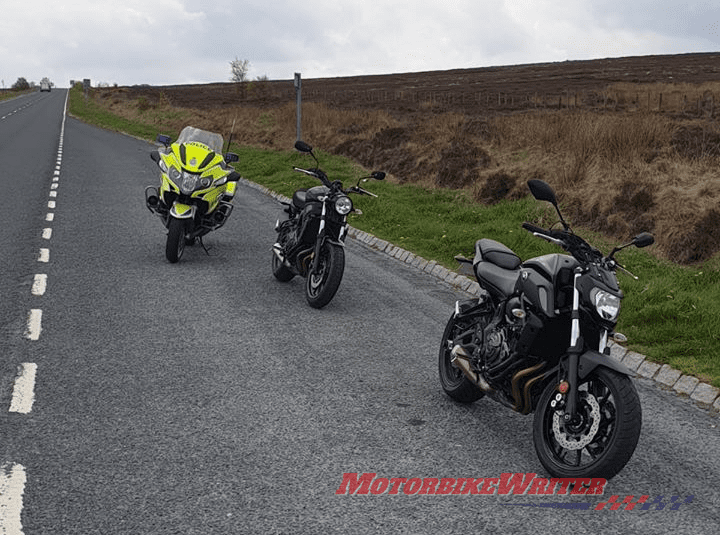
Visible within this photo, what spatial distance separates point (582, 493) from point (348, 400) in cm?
195

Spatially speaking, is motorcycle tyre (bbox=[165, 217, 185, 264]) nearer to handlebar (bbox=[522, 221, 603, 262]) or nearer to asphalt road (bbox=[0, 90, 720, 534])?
asphalt road (bbox=[0, 90, 720, 534])

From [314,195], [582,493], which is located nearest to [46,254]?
[314,195]

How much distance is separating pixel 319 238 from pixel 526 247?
4.15m

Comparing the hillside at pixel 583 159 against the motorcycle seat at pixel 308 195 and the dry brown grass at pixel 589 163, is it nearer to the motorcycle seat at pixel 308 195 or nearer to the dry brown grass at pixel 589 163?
the dry brown grass at pixel 589 163

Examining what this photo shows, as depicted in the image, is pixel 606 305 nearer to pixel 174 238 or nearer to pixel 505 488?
pixel 505 488

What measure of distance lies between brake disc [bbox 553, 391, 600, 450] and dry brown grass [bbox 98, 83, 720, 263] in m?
6.45

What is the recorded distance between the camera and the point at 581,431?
14.5 ft

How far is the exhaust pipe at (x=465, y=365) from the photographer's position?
5.25 m

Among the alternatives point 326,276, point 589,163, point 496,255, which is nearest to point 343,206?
point 326,276

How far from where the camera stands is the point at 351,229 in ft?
44.8

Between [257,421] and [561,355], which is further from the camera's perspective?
[257,421]

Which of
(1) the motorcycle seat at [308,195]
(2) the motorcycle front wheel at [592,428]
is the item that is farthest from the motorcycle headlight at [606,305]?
(1) the motorcycle seat at [308,195]

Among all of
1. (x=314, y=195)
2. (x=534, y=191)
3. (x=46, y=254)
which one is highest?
(x=534, y=191)

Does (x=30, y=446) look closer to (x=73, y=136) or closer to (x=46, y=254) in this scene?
(x=46, y=254)
